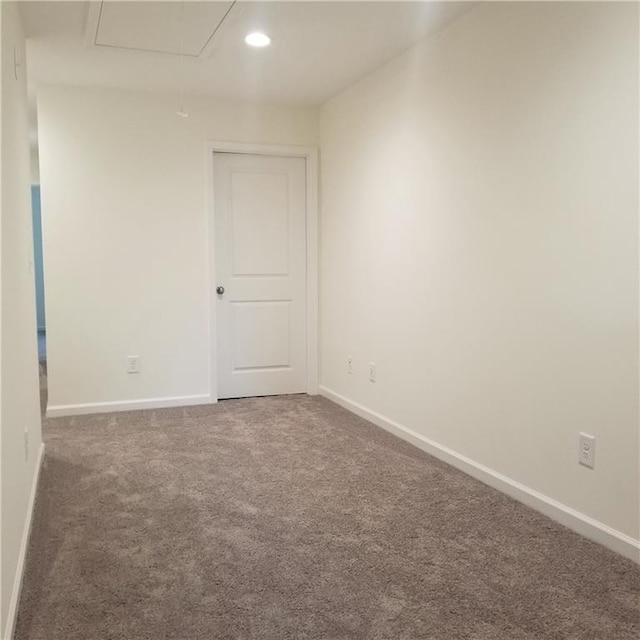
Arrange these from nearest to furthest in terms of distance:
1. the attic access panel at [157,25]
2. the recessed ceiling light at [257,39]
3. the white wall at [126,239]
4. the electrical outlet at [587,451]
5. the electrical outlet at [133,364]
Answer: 1. the electrical outlet at [587,451]
2. the attic access panel at [157,25]
3. the recessed ceiling light at [257,39]
4. the white wall at [126,239]
5. the electrical outlet at [133,364]

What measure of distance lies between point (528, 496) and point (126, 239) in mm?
3141

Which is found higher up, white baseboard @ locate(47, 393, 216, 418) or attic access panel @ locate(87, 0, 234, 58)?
attic access panel @ locate(87, 0, 234, 58)

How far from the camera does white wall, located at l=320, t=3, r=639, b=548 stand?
7.32ft

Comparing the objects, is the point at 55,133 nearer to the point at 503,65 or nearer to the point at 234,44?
the point at 234,44

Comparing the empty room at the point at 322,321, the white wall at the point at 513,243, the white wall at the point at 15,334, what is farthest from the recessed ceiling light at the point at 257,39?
the white wall at the point at 15,334

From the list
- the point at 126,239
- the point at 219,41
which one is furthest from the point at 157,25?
the point at 126,239

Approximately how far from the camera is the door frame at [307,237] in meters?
4.53

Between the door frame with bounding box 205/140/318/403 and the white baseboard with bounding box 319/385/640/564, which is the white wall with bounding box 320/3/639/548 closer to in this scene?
the white baseboard with bounding box 319/385/640/564

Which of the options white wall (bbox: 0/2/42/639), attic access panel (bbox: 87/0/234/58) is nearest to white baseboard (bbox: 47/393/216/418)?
white wall (bbox: 0/2/42/639)

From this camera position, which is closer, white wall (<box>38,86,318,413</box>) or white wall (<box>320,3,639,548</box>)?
white wall (<box>320,3,639,548</box>)

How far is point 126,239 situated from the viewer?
434 cm

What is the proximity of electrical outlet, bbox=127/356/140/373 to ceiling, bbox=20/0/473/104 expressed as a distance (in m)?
1.90

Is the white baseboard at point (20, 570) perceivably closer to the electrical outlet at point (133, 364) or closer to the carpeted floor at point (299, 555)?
the carpeted floor at point (299, 555)

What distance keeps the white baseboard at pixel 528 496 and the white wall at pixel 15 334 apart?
79.5 inches
